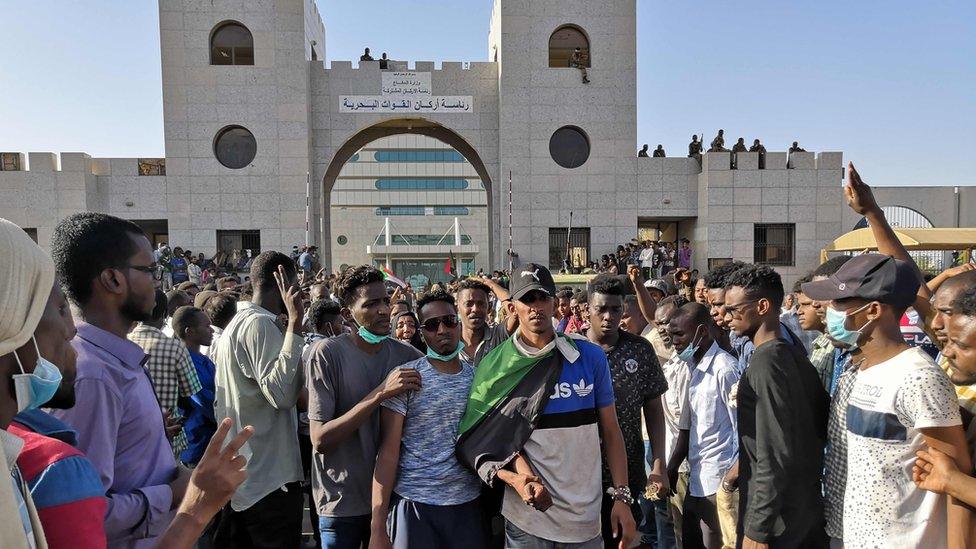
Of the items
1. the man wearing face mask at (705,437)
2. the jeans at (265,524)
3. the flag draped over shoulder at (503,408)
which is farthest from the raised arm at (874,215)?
the jeans at (265,524)

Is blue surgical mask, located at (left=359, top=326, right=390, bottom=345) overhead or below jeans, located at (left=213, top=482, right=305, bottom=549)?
overhead

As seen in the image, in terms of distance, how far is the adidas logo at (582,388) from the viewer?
2727mm

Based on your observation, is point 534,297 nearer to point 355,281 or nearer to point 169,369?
point 355,281

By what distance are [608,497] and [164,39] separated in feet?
68.6

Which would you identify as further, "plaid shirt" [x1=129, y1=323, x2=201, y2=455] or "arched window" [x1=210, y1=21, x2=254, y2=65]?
"arched window" [x1=210, y1=21, x2=254, y2=65]

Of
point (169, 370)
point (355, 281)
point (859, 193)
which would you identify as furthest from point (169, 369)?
point (859, 193)

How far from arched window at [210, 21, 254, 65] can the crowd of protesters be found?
18.1 meters

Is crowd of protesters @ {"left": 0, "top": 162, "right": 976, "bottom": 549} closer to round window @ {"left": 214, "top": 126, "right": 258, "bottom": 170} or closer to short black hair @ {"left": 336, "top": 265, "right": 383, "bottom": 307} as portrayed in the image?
short black hair @ {"left": 336, "top": 265, "right": 383, "bottom": 307}

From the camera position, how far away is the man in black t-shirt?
3377 mm

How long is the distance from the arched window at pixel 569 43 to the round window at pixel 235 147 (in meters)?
10.8

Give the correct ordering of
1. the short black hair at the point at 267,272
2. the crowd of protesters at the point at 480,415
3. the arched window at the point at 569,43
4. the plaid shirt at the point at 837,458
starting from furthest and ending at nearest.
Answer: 1. the arched window at the point at 569,43
2. the short black hair at the point at 267,272
3. the plaid shirt at the point at 837,458
4. the crowd of protesters at the point at 480,415

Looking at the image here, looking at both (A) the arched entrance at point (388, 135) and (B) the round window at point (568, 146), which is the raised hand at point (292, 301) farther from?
(A) the arched entrance at point (388, 135)

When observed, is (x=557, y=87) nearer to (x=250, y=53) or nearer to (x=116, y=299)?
(x=250, y=53)

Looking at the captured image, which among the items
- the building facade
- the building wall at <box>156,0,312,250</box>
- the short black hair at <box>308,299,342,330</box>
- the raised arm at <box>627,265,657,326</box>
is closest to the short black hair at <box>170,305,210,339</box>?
the short black hair at <box>308,299,342,330</box>
